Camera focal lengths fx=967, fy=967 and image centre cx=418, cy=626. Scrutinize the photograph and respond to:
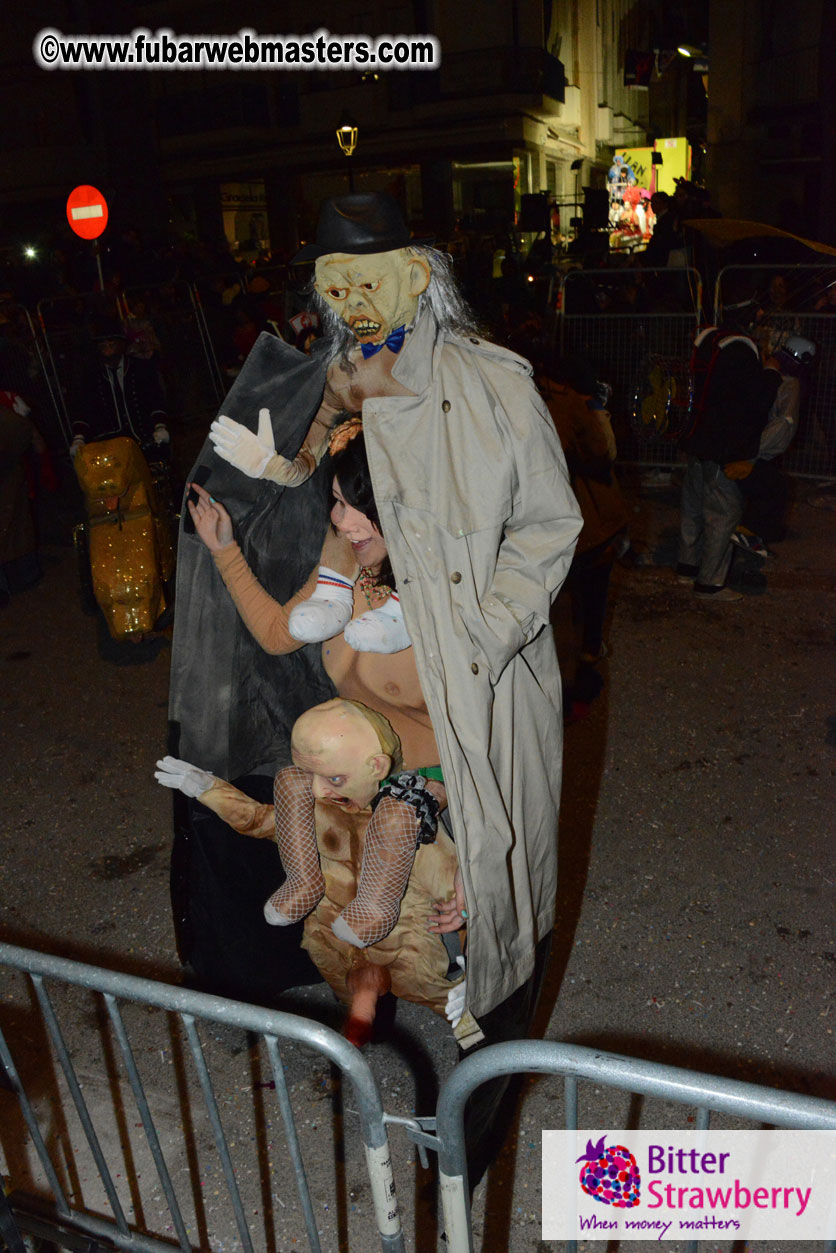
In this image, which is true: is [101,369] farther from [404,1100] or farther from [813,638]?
[404,1100]

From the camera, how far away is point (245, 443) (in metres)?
2.46

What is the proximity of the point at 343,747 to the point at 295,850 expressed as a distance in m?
0.39

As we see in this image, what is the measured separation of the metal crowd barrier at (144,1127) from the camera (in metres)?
1.71

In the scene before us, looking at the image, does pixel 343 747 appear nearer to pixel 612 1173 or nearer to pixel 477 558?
pixel 477 558

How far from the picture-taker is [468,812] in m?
2.14

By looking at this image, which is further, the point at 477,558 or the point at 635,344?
the point at 635,344

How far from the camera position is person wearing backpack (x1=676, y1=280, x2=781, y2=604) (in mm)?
5852

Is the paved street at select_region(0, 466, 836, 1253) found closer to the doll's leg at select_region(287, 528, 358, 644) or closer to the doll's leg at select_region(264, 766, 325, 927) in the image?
the doll's leg at select_region(264, 766, 325, 927)

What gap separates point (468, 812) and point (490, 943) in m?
0.33

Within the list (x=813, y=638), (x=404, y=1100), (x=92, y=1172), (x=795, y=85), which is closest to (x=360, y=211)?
(x=404, y=1100)

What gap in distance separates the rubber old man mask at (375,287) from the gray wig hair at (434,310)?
30 millimetres

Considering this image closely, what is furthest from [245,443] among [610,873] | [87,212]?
[87,212]

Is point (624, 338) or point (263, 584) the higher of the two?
point (624, 338)

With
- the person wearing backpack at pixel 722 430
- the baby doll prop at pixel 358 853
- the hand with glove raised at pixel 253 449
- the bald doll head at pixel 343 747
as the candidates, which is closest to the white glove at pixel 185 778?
the baby doll prop at pixel 358 853
